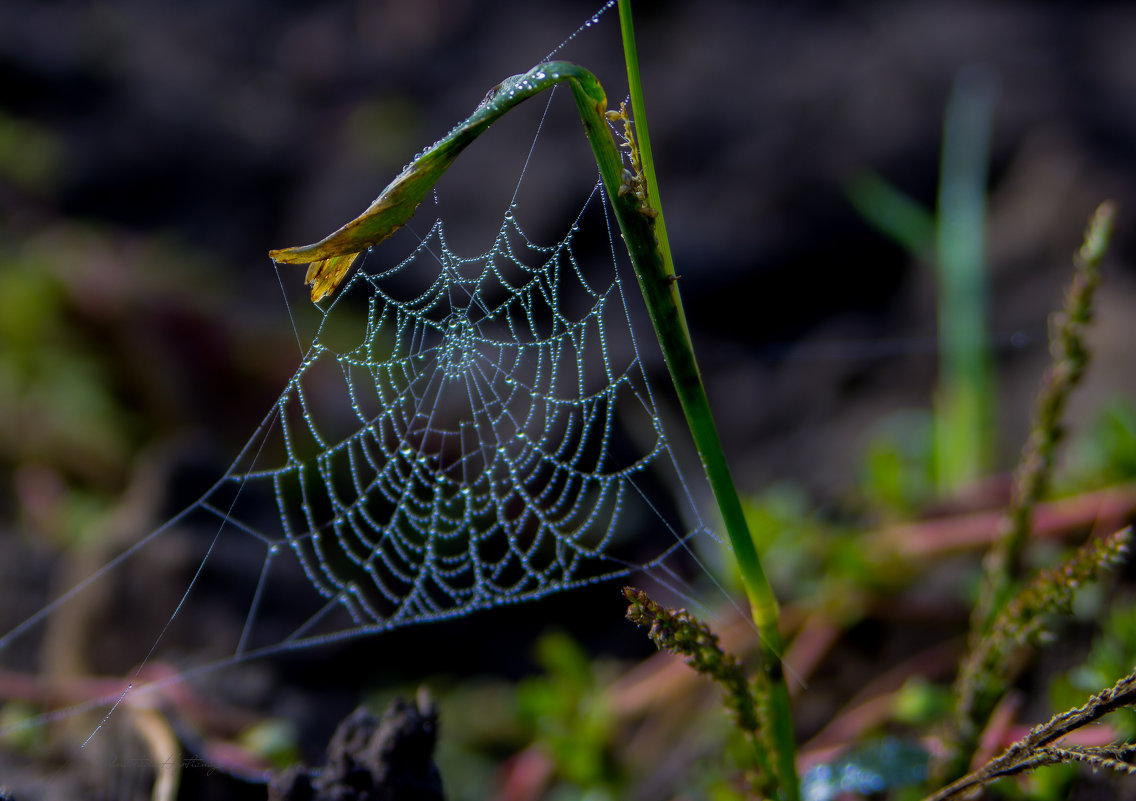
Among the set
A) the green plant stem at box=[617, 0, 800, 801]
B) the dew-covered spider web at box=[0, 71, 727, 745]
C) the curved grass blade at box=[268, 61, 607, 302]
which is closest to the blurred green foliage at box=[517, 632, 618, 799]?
the dew-covered spider web at box=[0, 71, 727, 745]

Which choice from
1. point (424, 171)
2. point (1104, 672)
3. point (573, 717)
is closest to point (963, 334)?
point (1104, 672)

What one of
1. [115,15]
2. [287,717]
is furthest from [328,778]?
[115,15]

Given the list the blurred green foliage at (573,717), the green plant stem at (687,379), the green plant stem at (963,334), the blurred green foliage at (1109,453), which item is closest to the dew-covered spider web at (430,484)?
the blurred green foliage at (573,717)

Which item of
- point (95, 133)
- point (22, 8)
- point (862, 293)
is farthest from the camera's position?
point (22, 8)

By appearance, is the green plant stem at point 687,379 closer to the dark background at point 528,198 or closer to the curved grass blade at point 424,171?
the curved grass blade at point 424,171

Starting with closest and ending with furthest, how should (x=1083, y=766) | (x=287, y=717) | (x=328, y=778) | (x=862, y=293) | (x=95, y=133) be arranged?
(x=328, y=778) < (x=1083, y=766) < (x=287, y=717) < (x=862, y=293) < (x=95, y=133)

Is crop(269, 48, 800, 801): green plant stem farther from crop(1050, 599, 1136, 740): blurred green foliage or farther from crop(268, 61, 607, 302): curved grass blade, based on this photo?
crop(1050, 599, 1136, 740): blurred green foliage

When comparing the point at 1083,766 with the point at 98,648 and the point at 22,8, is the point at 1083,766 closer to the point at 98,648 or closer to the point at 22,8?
the point at 98,648

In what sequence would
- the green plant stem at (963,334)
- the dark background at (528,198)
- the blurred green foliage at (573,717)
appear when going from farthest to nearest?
1. the dark background at (528,198)
2. the green plant stem at (963,334)
3. the blurred green foliage at (573,717)

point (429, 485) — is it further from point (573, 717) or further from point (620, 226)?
point (620, 226)
